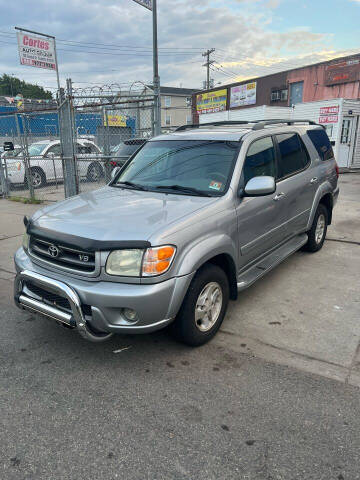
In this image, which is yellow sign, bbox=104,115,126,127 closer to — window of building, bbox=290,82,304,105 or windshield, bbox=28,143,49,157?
windshield, bbox=28,143,49,157

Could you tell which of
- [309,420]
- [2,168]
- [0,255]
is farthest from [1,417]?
[2,168]

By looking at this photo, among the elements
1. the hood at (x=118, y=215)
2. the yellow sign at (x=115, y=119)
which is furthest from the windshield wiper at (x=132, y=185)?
the yellow sign at (x=115, y=119)

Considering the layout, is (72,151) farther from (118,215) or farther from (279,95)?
(279,95)

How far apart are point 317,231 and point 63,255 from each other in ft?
13.1

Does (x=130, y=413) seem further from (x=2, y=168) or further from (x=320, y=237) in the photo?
(x=2, y=168)

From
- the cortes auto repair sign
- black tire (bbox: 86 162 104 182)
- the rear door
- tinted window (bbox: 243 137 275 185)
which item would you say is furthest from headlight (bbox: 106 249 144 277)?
the cortes auto repair sign

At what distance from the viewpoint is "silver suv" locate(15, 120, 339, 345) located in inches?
107

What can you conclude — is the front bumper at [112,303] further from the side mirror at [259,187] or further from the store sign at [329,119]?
the store sign at [329,119]

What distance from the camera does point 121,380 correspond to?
2855 mm

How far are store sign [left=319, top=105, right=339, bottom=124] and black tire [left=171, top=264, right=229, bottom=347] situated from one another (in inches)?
592

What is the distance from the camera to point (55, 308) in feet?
9.63

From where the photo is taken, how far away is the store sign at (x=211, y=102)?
3266cm

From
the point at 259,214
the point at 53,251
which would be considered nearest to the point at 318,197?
the point at 259,214

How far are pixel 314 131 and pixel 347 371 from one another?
12.1 feet
